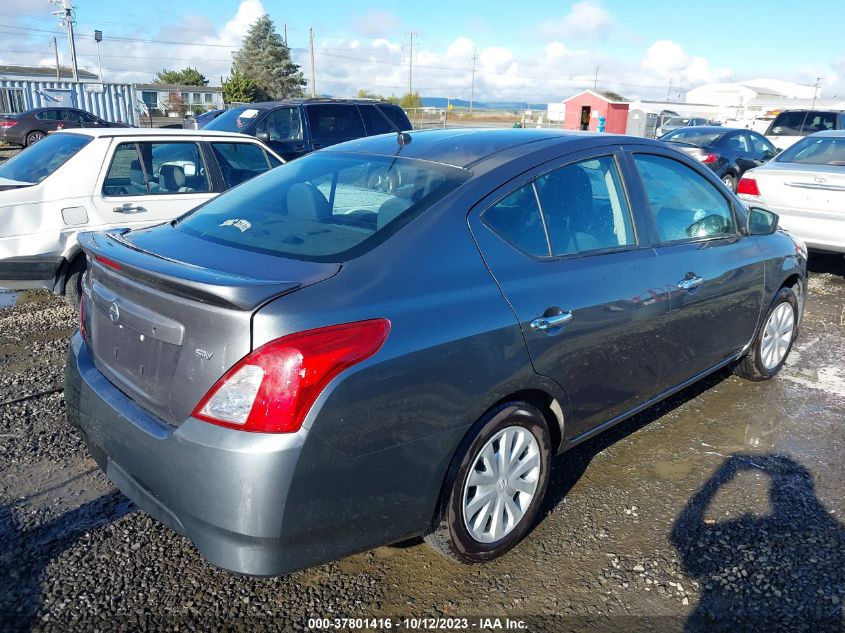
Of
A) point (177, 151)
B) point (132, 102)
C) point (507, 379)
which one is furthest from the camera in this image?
point (132, 102)

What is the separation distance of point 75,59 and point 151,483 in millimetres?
42602

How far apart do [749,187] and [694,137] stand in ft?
21.7

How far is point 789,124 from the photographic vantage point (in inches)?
691

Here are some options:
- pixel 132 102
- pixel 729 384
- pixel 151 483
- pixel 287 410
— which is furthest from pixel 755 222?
pixel 132 102

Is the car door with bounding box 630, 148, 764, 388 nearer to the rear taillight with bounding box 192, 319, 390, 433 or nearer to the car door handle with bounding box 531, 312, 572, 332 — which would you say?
the car door handle with bounding box 531, 312, 572, 332

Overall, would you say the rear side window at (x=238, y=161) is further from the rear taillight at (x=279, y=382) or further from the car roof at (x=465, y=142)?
the rear taillight at (x=279, y=382)

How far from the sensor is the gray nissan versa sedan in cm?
203

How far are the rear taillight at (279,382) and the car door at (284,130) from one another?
9301 millimetres

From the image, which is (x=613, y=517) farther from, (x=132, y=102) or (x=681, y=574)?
(x=132, y=102)

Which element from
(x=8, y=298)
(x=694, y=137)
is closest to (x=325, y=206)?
(x=8, y=298)

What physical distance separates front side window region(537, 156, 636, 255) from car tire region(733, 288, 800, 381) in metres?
1.80

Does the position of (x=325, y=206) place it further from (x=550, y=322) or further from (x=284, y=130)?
(x=284, y=130)

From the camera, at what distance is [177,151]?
5.96m

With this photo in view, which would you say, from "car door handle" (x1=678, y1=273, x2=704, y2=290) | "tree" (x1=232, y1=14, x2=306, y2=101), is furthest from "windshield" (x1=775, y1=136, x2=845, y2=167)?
"tree" (x1=232, y1=14, x2=306, y2=101)
